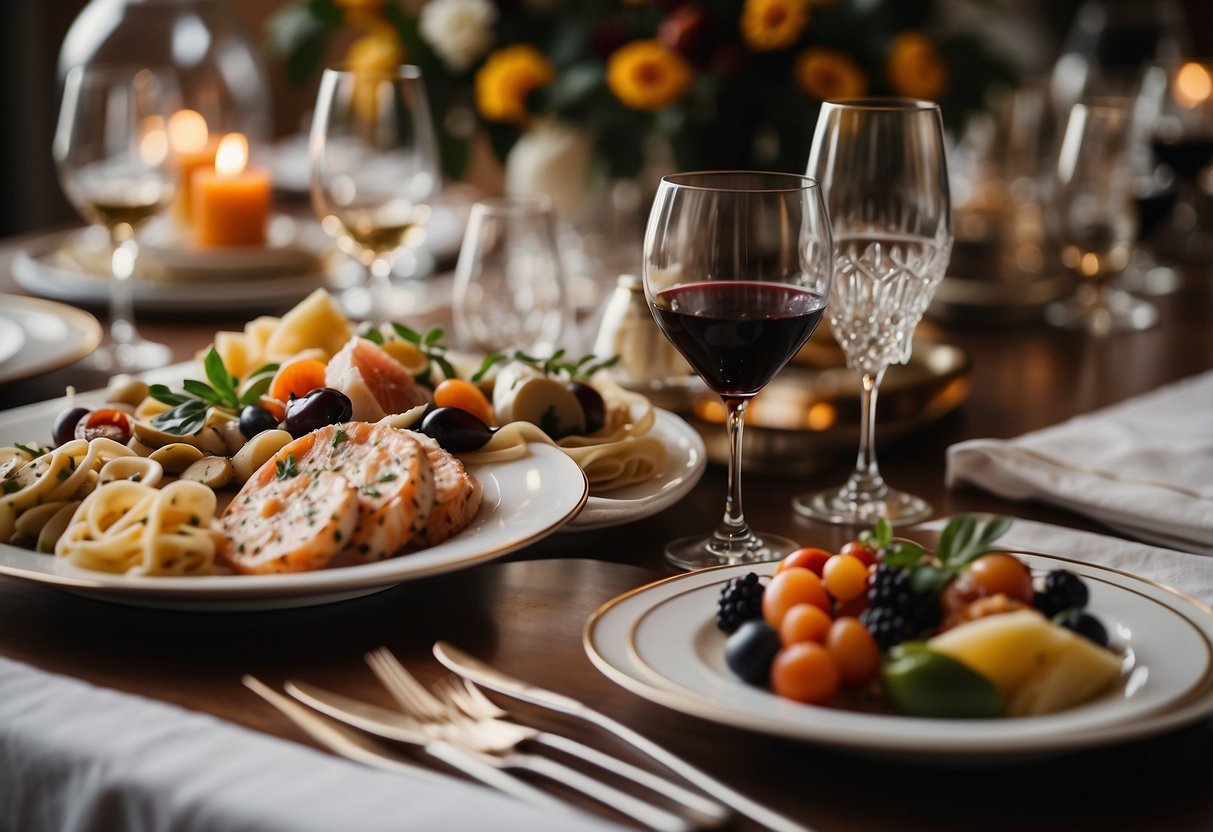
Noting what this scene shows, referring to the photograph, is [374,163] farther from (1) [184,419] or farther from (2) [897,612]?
(2) [897,612]

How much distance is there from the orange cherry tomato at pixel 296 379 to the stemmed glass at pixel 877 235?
0.52 m

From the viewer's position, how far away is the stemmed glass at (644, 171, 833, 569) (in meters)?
1.18

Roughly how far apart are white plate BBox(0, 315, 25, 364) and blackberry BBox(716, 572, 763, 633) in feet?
3.86

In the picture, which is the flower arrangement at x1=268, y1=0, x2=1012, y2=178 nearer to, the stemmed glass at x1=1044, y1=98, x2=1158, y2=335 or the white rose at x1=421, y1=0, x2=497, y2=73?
the white rose at x1=421, y1=0, x2=497, y2=73

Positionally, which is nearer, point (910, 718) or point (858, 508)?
point (910, 718)

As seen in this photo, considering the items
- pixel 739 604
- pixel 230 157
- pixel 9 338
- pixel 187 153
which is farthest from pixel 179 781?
pixel 187 153

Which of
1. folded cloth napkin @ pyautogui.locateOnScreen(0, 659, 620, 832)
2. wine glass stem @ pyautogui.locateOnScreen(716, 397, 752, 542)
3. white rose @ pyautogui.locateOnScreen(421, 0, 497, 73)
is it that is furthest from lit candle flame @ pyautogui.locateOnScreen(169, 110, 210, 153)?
folded cloth napkin @ pyautogui.locateOnScreen(0, 659, 620, 832)

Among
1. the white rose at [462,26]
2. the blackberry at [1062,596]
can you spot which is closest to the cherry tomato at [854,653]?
the blackberry at [1062,596]

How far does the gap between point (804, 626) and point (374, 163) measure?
131 cm

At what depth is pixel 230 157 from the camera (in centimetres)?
268

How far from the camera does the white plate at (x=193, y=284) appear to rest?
232 cm

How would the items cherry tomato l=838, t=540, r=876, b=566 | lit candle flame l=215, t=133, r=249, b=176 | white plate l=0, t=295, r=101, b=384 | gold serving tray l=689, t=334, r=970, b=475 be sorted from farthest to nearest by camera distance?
lit candle flame l=215, t=133, r=249, b=176, white plate l=0, t=295, r=101, b=384, gold serving tray l=689, t=334, r=970, b=475, cherry tomato l=838, t=540, r=876, b=566

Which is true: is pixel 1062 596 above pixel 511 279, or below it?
below

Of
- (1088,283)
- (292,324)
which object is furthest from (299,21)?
(1088,283)
